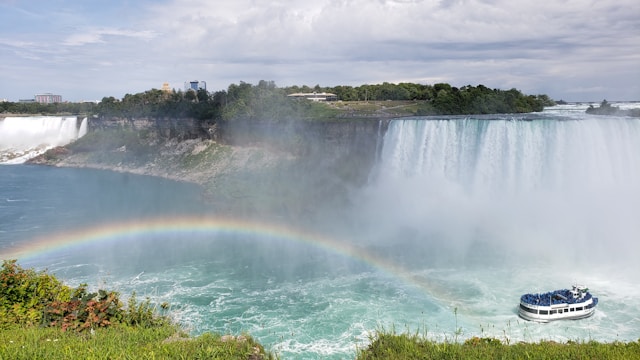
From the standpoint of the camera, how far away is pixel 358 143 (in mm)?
50219

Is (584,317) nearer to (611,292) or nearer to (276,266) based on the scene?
(611,292)

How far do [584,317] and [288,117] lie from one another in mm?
44933

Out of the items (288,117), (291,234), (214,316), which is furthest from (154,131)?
(214,316)

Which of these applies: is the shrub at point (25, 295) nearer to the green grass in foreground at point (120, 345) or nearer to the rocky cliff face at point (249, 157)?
the green grass in foreground at point (120, 345)

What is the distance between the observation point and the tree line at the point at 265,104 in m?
64.2

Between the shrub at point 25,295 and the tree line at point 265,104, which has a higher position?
the tree line at point 265,104

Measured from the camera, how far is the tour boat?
1908 centimetres

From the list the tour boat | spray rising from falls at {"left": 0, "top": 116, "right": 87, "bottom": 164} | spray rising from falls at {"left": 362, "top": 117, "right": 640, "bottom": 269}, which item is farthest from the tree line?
the tour boat

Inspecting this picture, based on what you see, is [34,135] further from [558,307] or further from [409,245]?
[558,307]

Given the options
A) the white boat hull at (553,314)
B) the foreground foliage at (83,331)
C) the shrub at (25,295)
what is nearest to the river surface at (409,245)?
the white boat hull at (553,314)

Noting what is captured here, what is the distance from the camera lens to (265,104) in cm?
6481

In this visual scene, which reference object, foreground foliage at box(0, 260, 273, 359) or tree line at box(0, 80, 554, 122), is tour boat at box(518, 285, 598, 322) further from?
tree line at box(0, 80, 554, 122)

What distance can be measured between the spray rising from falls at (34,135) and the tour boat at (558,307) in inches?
2942

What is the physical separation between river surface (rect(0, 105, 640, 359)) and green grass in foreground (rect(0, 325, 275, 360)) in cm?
236
